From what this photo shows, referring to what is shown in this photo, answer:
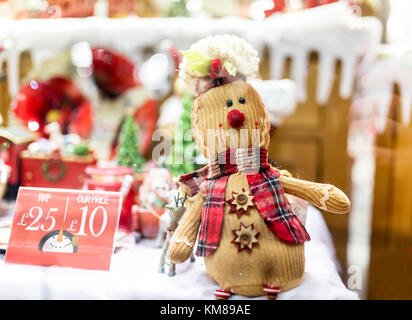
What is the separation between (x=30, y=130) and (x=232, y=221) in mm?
802

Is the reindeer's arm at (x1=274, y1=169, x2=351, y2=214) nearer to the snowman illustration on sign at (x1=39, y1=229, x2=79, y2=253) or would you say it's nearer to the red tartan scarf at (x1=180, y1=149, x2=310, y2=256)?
the red tartan scarf at (x1=180, y1=149, x2=310, y2=256)

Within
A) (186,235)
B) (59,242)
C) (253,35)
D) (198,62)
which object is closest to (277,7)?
(253,35)

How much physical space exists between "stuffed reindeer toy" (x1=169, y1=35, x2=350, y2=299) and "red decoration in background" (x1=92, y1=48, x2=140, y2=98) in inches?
25.3

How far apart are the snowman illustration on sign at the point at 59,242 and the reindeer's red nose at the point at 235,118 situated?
37 centimetres

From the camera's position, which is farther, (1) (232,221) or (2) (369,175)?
(2) (369,175)

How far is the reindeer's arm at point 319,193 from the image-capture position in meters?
0.72

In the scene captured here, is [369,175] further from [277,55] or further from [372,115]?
[277,55]

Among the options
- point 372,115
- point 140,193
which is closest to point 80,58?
point 140,193

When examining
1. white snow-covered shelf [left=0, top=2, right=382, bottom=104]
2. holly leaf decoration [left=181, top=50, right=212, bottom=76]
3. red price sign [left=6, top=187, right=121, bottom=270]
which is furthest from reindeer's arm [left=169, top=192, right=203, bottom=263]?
white snow-covered shelf [left=0, top=2, right=382, bottom=104]

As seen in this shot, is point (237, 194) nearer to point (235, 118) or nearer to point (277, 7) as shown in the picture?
point (235, 118)

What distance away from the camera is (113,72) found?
1.43 m

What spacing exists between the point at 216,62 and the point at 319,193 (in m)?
0.30
